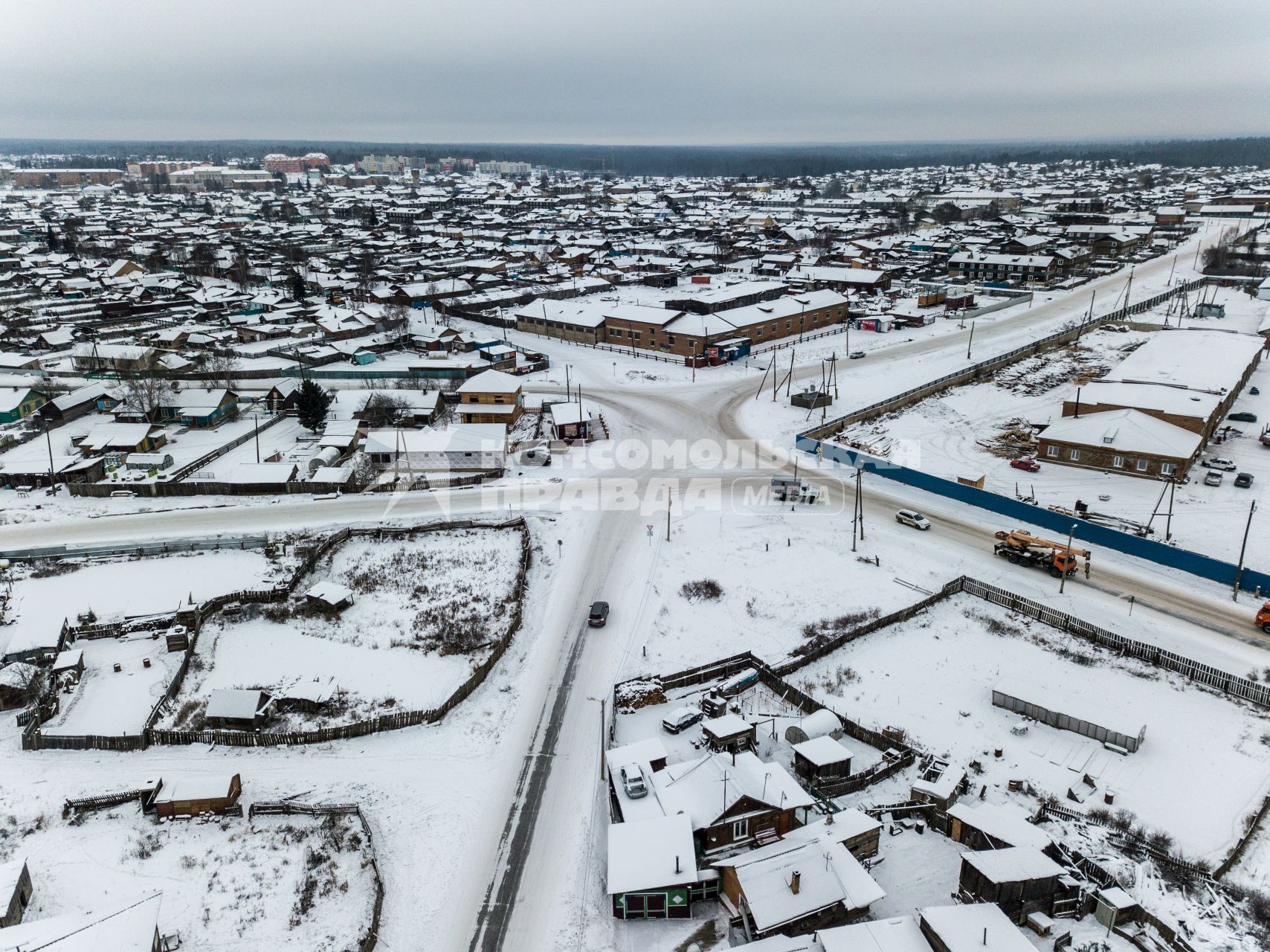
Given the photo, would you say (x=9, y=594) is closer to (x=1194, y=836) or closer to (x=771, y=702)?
(x=771, y=702)

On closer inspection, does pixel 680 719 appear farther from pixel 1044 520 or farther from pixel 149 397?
pixel 149 397

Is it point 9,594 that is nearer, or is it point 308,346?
point 9,594

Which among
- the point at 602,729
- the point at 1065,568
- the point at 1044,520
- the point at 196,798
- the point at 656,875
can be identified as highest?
the point at 1044,520

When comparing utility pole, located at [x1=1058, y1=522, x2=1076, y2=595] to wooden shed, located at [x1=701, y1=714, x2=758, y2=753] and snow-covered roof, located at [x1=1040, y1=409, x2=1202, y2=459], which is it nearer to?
snow-covered roof, located at [x1=1040, y1=409, x2=1202, y2=459]

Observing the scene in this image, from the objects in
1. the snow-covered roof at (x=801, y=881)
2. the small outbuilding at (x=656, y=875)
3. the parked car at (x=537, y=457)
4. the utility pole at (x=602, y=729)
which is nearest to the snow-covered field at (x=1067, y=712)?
the snow-covered roof at (x=801, y=881)

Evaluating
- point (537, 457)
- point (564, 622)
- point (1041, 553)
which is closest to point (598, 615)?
point (564, 622)

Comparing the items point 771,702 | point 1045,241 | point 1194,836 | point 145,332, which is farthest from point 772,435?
point 1045,241

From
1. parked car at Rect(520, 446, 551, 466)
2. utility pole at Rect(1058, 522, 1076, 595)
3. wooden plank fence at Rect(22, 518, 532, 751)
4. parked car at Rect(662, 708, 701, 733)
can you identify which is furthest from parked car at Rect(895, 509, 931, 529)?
parked car at Rect(520, 446, 551, 466)
